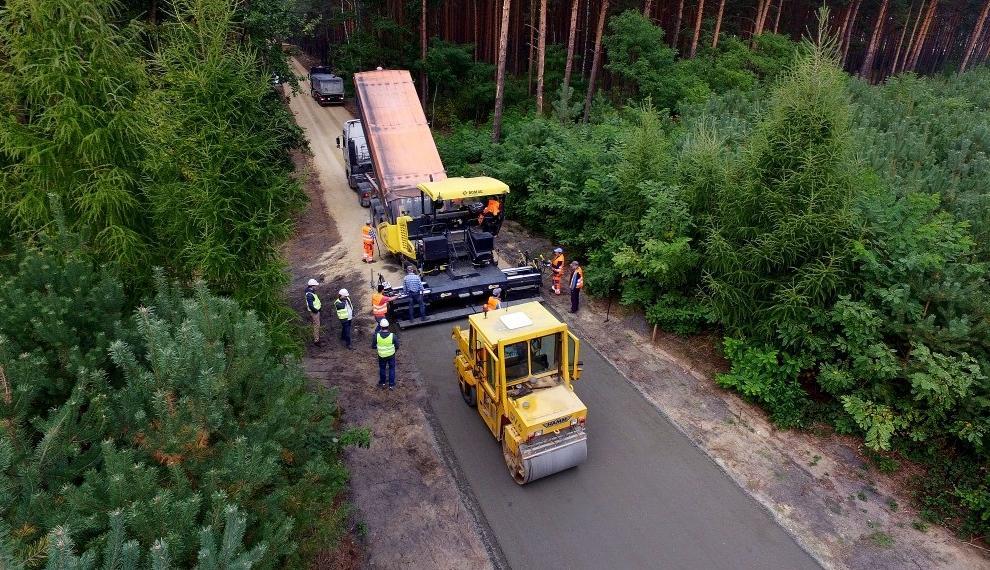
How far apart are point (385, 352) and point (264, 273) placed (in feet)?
12.3

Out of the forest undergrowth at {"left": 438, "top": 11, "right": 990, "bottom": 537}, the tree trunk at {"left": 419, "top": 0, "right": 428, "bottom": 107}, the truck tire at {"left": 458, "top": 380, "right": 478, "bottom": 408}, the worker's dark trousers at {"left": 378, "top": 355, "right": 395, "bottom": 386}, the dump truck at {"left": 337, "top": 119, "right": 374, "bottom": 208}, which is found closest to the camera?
the forest undergrowth at {"left": 438, "top": 11, "right": 990, "bottom": 537}

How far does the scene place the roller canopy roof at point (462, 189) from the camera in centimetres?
1340

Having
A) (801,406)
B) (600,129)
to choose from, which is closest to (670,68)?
(600,129)

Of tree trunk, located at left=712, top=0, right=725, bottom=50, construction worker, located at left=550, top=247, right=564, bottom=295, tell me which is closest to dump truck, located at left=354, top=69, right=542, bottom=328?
construction worker, located at left=550, top=247, right=564, bottom=295

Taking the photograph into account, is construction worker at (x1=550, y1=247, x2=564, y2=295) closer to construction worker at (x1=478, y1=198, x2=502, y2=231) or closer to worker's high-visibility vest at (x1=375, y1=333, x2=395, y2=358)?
construction worker at (x1=478, y1=198, x2=502, y2=231)

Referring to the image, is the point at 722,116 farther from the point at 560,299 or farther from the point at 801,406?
the point at 801,406

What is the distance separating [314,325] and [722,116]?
16325 mm

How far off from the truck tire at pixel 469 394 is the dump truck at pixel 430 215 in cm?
310

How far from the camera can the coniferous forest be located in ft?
12.8

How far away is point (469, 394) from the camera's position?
33.5 ft

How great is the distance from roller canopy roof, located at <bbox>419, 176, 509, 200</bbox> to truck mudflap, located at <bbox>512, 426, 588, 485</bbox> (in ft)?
23.6

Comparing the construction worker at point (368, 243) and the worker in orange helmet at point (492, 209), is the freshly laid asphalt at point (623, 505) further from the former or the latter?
the construction worker at point (368, 243)

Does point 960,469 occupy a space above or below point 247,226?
below

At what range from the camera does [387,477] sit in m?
8.67
